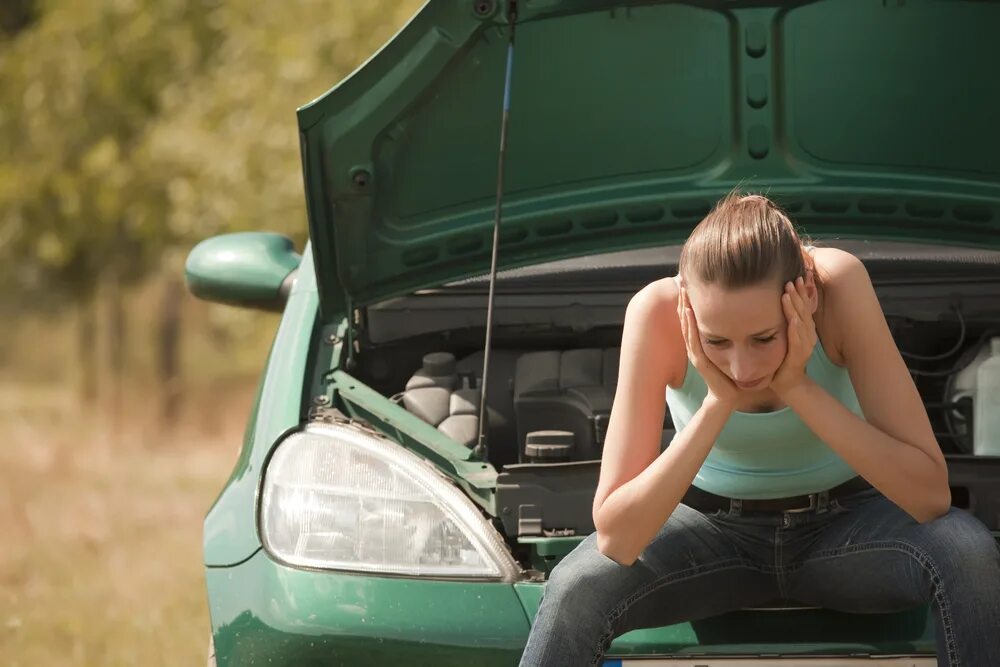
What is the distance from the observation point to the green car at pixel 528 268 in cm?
277

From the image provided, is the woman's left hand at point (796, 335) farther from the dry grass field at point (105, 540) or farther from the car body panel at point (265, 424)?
the dry grass field at point (105, 540)

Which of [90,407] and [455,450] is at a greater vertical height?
[455,450]

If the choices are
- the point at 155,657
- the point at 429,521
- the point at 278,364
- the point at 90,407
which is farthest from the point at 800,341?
the point at 90,407

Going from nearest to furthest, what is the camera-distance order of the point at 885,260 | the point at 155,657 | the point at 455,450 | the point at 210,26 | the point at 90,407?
1. the point at 455,450
2. the point at 885,260
3. the point at 155,657
4. the point at 210,26
5. the point at 90,407

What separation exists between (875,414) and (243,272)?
184 centimetres

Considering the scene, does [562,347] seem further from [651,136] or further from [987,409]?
[987,409]

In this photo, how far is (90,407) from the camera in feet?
44.7

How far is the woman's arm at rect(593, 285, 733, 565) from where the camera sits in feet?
8.45

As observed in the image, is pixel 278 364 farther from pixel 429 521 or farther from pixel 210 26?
pixel 210 26

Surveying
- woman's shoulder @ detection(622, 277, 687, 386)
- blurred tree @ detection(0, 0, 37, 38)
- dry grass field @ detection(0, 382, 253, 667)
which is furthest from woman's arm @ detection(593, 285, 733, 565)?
blurred tree @ detection(0, 0, 37, 38)

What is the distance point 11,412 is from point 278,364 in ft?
36.3

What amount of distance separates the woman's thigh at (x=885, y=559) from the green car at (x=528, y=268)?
78 millimetres

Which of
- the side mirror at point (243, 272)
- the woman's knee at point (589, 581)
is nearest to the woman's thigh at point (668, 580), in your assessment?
the woman's knee at point (589, 581)

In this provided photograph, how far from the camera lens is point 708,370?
257cm
